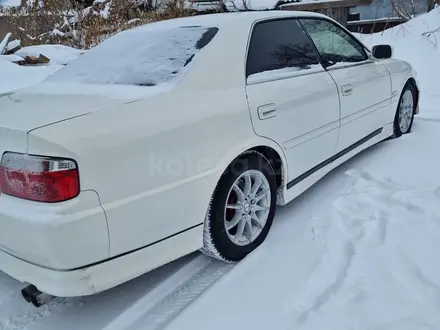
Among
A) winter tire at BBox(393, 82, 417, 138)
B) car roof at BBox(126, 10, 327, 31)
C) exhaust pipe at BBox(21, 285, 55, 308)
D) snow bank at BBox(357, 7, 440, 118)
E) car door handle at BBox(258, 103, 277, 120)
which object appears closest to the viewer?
exhaust pipe at BBox(21, 285, 55, 308)

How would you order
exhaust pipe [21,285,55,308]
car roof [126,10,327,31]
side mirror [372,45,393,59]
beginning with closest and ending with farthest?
1. exhaust pipe [21,285,55,308]
2. car roof [126,10,327,31]
3. side mirror [372,45,393,59]

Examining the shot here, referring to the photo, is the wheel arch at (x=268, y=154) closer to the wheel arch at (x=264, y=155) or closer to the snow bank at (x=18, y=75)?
the wheel arch at (x=264, y=155)

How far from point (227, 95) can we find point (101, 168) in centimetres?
94

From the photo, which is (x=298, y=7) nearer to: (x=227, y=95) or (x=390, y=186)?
(x=390, y=186)

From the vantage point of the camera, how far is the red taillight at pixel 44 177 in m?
1.85

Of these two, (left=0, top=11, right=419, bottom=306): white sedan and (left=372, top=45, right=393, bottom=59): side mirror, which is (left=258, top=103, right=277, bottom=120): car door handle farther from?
(left=372, top=45, right=393, bottom=59): side mirror

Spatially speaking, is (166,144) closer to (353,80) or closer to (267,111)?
(267,111)

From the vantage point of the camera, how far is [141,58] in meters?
2.77

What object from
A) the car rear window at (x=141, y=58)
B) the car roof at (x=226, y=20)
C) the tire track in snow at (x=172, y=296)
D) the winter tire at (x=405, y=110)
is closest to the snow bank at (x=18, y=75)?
the car rear window at (x=141, y=58)

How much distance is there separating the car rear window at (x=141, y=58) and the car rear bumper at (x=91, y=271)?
94 centimetres

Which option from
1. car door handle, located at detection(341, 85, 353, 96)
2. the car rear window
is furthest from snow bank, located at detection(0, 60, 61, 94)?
car door handle, located at detection(341, 85, 353, 96)

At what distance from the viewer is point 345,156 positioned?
378 centimetres

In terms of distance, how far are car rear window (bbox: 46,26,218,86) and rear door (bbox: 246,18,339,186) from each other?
1.33ft

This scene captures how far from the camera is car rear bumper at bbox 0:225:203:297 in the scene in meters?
1.93
